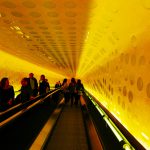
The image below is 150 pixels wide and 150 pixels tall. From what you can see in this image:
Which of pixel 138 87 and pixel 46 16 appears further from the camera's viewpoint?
pixel 46 16

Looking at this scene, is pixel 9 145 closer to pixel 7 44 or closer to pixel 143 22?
pixel 143 22

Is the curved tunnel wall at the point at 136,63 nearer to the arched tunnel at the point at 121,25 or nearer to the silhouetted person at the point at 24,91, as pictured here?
the arched tunnel at the point at 121,25

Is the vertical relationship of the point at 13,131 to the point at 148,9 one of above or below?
below

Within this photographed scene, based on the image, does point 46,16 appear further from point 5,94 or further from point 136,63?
point 136,63

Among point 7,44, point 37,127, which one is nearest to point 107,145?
point 37,127

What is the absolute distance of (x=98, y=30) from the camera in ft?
22.8

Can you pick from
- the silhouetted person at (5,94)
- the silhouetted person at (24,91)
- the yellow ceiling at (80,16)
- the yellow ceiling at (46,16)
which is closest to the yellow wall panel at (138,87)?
the yellow ceiling at (80,16)

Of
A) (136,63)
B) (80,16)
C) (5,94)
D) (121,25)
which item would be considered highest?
(80,16)

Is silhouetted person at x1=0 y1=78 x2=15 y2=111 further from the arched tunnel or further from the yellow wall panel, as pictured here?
the yellow wall panel

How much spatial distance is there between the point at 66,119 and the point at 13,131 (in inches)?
192

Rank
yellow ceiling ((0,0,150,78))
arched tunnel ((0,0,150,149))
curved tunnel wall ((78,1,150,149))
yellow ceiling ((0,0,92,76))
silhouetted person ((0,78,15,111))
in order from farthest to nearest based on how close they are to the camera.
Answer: silhouetted person ((0,78,15,111))
yellow ceiling ((0,0,92,76))
yellow ceiling ((0,0,150,78))
arched tunnel ((0,0,150,149))
curved tunnel wall ((78,1,150,149))

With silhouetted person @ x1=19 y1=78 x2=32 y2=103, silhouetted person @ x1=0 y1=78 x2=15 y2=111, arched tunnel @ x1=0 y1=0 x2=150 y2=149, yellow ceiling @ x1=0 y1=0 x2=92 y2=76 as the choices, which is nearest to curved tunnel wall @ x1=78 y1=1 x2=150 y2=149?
arched tunnel @ x1=0 y1=0 x2=150 y2=149

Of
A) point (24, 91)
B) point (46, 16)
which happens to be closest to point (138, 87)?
point (46, 16)

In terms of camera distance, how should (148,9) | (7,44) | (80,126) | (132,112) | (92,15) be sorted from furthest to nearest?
(7,44) → (80,126) → (92,15) → (132,112) → (148,9)
